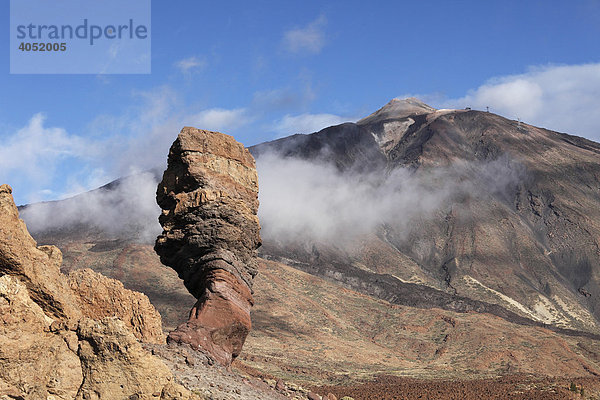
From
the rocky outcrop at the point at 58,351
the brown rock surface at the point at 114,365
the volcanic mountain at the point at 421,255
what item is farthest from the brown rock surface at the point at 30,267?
the volcanic mountain at the point at 421,255

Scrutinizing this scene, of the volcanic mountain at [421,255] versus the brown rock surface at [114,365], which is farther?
the volcanic mountain at [421,255]

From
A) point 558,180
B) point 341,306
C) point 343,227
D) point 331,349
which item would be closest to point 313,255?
point 343,227

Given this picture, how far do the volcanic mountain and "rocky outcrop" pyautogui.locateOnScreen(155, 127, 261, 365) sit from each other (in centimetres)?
847

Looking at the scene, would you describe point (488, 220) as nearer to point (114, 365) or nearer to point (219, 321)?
point (219, 321)

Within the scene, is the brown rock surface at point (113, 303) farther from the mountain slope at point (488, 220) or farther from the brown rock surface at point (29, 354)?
the mountain slope at point (488, 220)

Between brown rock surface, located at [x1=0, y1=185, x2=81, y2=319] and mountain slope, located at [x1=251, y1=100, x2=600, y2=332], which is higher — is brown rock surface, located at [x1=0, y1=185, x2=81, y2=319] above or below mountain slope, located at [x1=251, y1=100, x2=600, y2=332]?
below

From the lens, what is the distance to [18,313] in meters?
7.46

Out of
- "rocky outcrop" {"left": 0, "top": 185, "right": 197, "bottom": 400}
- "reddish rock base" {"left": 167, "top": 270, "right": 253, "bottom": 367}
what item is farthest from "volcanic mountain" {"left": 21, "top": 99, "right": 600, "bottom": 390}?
"rocky outcrop" {"left": 0, "top": 185, "right": 197, "bottom": 400}

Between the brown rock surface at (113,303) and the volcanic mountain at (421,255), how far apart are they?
1027 centimetres

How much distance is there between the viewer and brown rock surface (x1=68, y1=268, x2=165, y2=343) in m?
9.94

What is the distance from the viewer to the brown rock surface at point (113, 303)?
9.94 meters

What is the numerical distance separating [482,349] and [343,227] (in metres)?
52.4

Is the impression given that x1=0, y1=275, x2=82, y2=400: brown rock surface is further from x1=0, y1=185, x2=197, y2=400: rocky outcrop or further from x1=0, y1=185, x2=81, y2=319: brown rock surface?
x1=0, y1=185, x2=81, y2=319: brown rock surface

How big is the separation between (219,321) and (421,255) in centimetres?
9071
